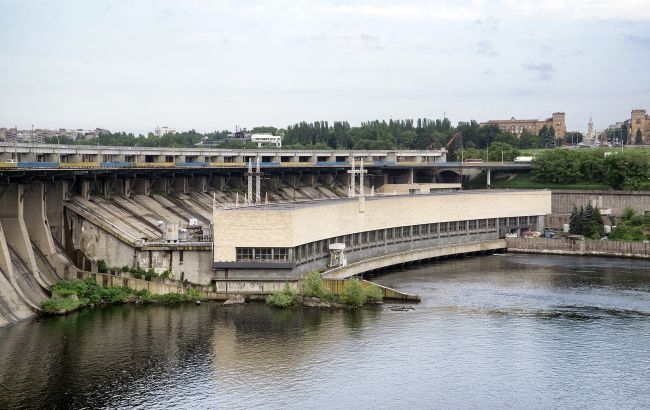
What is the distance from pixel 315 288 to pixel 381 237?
18927 millimetres

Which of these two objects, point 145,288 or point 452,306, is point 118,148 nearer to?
point 145,288

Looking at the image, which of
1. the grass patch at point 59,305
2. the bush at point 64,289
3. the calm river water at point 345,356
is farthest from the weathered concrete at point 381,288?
the bush at point 64,289

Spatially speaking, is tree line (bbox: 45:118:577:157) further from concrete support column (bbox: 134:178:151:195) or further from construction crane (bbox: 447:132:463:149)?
concrete support column (bbox: 134:178:151:195)

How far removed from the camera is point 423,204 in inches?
2928

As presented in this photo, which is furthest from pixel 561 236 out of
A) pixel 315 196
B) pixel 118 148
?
pixel 118 148

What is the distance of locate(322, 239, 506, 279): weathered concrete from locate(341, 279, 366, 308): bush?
422 cm

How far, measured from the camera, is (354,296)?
167ft

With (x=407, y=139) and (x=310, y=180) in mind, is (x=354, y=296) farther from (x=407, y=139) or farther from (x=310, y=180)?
(x=407, y=139)

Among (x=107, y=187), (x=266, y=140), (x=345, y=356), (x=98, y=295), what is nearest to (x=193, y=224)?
(x=107, y=187)

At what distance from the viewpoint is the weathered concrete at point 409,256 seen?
59.8 meters

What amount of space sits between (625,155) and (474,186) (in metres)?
21.7

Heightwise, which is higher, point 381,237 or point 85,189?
point 85,189

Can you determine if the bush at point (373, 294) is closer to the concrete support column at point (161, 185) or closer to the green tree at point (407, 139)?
the concrete support column at point (161, 185)

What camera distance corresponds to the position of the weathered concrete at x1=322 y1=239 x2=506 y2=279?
59763 millimetres
